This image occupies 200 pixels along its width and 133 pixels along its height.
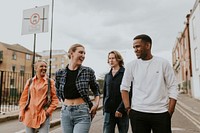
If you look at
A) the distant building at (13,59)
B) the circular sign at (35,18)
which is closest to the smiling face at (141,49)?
the circular sign at (35,18)

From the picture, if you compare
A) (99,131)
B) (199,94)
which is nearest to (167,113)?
(99,131)

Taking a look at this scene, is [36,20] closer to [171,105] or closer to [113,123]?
[113,123]

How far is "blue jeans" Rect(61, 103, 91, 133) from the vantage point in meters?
2.96

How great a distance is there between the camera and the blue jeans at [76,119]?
2955 mm

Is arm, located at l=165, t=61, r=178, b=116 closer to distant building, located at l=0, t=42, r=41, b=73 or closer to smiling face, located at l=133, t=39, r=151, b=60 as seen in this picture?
smiling face, located at l=133, t=39, r=151, b=60

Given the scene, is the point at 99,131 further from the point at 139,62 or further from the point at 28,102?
the point at 139,62

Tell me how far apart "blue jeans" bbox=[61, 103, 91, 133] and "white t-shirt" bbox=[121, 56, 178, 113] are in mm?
621

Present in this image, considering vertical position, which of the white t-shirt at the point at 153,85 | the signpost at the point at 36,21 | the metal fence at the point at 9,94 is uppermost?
the signpost at the point at 36,21

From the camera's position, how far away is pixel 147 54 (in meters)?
2.81


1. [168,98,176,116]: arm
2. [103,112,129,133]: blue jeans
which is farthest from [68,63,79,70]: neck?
[168,98,176,116]: arm

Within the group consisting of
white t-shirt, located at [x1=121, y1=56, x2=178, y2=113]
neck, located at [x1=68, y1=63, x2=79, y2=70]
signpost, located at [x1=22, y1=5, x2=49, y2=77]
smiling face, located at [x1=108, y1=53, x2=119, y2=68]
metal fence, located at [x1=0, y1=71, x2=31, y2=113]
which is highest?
signpost, located at [x1=22, y1=5, x2=49, y2=77]

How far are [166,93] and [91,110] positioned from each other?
0.99 meters

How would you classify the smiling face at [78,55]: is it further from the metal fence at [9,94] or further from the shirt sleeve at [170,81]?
the metal fence at [9,94]

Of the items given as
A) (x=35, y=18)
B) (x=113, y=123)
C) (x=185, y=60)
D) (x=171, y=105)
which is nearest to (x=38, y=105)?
(x=113, y=123)
